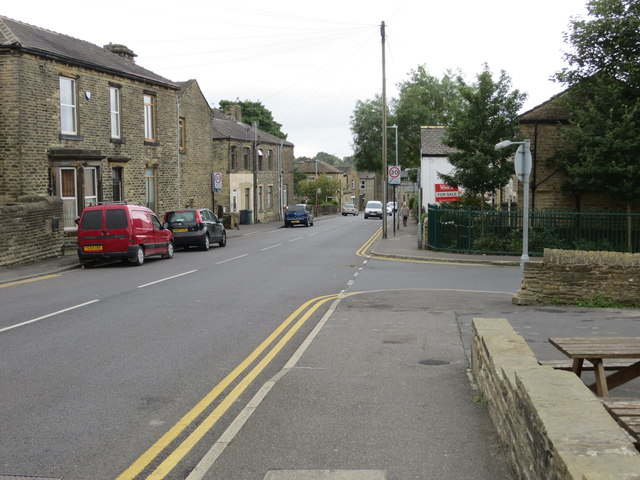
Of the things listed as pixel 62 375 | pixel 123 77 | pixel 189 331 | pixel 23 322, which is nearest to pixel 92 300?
pixel 23 322

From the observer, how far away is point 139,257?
72.6ft

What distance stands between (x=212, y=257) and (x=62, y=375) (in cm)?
1756

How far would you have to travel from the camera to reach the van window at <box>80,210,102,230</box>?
21.6 m

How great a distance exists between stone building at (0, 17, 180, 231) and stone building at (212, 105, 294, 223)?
17.4 m

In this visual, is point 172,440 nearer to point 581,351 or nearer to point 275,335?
point 581,351

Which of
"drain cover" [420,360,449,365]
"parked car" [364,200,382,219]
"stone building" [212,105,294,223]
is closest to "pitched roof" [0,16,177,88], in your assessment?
"stone building" [212,105,294,223]

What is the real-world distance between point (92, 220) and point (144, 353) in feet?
45.1

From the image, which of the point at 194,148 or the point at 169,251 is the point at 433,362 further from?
the point at 194,148

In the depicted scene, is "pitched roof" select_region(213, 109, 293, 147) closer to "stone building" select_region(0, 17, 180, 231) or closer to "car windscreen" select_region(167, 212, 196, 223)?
"stone building" select_region(0, 17, 180, 231)

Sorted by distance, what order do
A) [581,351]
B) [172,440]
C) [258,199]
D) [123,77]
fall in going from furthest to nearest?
1. [258,199]
2. [123,77]
3. [581,351]
4. [172,440]

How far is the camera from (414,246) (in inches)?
1190

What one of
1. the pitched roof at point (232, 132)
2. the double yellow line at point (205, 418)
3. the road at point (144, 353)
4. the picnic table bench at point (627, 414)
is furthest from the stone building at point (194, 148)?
the picnic table bench at point (627, 414)

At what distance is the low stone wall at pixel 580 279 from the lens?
44.2ft

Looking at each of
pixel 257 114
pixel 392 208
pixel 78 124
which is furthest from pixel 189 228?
pixel 257 114
